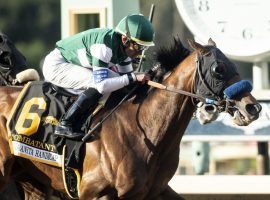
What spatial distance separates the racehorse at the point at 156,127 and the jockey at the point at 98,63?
191 mm

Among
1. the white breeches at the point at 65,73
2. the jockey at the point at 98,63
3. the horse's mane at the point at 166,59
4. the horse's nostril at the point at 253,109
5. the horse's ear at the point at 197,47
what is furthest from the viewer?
the white breeches at the point at 65,73

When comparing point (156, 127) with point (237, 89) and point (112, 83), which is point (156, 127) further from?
point (237, 89)

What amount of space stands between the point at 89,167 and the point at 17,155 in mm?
720

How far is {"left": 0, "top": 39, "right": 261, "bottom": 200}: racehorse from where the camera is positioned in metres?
7.06

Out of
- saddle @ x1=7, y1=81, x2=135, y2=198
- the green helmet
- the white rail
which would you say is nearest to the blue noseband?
the green helmet

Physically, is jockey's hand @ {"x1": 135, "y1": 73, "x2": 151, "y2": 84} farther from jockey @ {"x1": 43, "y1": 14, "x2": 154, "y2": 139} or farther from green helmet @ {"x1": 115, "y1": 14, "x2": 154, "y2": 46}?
green helmet @ {"x1": 115, "y1": 14, "x2": 154, "y2": 46}

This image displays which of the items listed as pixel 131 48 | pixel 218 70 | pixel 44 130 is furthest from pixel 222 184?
pixel 218 70

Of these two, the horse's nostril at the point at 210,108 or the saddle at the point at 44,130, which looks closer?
the horse's nostril at the point at 210,108

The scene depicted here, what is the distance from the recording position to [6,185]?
26.6ft

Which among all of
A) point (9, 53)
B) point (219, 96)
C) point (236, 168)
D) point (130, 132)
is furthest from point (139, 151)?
point (236, 168)

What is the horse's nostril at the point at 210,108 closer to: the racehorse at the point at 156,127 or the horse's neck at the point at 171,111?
the racehorse at the point at 156,127

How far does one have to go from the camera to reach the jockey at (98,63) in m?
7.25

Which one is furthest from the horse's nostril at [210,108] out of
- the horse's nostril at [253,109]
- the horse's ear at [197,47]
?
the horse's ear at [197,47]

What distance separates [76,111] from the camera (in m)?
7.35
